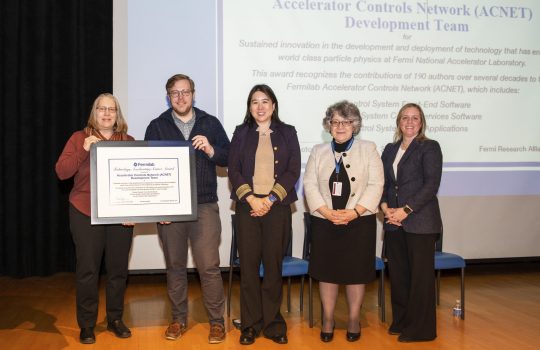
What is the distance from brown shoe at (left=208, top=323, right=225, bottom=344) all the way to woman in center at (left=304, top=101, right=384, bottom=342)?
674 millimetres

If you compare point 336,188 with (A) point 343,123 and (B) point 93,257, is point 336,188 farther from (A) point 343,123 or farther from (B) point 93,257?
(B) point 93,257

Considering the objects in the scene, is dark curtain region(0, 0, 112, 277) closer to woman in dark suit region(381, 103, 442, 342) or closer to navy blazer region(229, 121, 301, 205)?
navy blazer region(229, 121, 301, 205)

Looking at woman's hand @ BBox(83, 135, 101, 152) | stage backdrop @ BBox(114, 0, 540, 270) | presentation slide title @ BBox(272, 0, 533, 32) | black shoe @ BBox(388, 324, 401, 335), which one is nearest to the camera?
woman's hand @ BBox(83, 135, 101, 152)

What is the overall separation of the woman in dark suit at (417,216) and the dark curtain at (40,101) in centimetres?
304

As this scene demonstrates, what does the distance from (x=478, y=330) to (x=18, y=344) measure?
3.06m

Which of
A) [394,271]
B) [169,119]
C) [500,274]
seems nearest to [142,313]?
[169,119]

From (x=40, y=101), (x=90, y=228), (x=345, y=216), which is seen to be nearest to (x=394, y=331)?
(x=345, y=216)

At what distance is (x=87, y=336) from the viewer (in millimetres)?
3402

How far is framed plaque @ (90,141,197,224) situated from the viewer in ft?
10.7

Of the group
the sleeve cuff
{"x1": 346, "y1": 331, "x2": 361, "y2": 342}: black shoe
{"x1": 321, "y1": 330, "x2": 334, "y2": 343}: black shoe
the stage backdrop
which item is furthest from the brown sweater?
{"x1": 346, "y1": 331, "x2": 361, "y2": 342}: black shoe

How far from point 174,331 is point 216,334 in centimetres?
29

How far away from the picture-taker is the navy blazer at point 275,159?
335 centimetres

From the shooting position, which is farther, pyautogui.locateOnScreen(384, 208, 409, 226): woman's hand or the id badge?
pyautogui.locateOnScreen(384, 208, 409, 226): woman's hand

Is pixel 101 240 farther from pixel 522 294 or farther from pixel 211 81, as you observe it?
pixel 522 294
